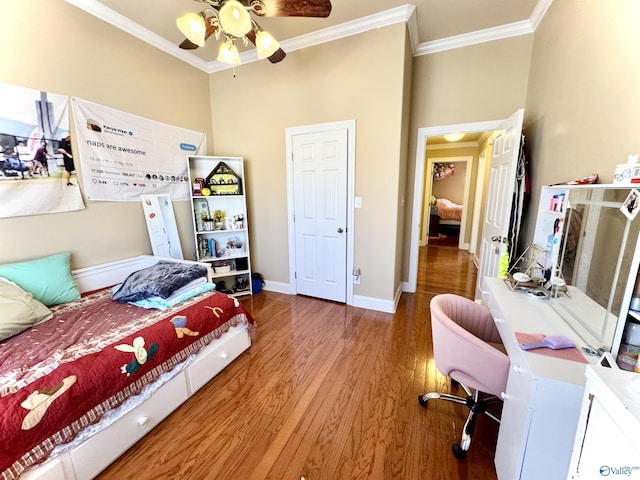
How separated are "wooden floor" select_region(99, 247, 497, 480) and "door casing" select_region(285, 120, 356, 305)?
0.85 metres

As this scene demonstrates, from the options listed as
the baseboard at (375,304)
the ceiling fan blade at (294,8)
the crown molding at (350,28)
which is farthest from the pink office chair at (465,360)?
the crown molding at (350,28)

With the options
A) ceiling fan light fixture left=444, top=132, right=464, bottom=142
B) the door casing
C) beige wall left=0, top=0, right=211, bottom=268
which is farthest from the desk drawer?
beige wall left=0, top=0, right=211, bottom=268

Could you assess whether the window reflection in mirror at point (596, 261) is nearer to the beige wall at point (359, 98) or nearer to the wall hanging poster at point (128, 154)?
the beige wall at point (359, 98)

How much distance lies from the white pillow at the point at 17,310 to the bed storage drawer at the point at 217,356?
959 mm

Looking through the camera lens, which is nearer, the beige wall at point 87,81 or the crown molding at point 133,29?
the beige wall at point 87,81

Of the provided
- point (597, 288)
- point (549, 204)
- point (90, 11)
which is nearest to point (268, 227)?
point (90, 11)

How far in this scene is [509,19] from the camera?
2.50 metres

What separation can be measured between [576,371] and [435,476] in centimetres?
84

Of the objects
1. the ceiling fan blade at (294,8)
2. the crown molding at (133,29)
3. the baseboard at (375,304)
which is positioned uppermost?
the crown molding at (133,29)

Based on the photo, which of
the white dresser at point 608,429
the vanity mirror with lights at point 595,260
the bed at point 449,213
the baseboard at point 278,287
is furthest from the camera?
the bed at point 449,213

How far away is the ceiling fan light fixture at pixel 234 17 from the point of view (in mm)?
1497

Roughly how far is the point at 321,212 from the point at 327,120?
1002 millimetres

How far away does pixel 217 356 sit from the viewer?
1920 mm

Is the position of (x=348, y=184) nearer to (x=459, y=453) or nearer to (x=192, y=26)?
(x=192, y=26)
